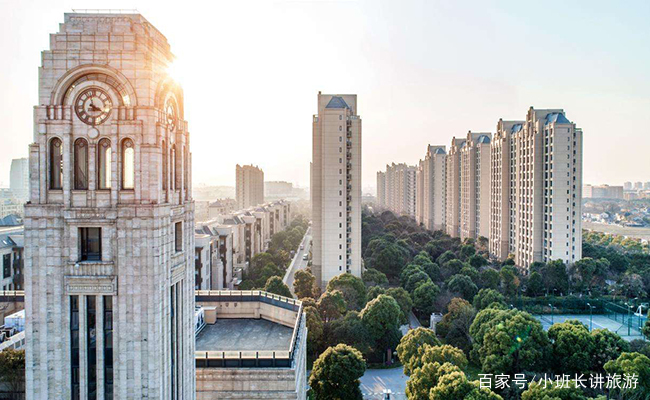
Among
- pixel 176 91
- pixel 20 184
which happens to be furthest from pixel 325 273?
pixel 20 184

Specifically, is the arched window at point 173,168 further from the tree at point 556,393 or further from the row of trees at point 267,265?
the row of trees at point 267,265

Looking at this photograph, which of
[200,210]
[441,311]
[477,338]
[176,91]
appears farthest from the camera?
[200,210]

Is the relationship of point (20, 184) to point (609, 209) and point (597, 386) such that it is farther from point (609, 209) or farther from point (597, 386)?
point (609, 209)

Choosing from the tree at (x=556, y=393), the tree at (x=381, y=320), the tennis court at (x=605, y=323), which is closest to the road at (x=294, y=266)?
the tree at (x=381, y=320)

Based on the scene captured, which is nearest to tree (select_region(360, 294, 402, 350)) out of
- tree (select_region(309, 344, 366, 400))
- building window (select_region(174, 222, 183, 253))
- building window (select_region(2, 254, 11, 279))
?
tree (select_region(309, 344, 366, 400))

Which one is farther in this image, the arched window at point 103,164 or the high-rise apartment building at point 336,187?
the high-rise apartment building at point 336,187

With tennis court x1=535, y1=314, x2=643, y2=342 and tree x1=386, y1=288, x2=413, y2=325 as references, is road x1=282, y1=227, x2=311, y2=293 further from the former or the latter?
tennis court x1=535, y1=314, x2=643, y2=342
